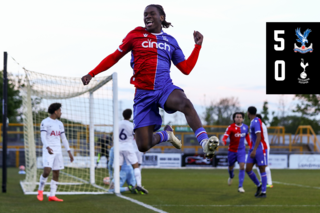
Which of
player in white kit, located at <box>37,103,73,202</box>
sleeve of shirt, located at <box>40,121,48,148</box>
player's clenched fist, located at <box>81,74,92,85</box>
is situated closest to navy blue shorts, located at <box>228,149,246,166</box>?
player in white kit, located at <box>37,103,73,202</box>

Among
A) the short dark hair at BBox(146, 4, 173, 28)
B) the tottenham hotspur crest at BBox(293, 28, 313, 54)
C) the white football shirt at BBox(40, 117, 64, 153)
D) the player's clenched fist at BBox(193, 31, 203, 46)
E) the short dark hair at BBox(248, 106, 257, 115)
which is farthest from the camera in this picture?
the tottenham hotspur crest at BBox(293, 28, 313, 54)

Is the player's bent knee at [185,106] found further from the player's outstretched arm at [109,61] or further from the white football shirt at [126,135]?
the white football shirt at [126,135]

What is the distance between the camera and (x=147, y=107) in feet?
17.2

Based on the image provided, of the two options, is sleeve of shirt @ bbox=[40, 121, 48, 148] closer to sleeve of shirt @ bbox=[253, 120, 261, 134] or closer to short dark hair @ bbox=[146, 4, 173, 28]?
sleeve of shirt @ bbox=[253, 120, 261, 134]

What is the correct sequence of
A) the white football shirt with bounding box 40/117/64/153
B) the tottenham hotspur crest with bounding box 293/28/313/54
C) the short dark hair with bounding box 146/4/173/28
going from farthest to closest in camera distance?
the tottenham hotspur crest with bounding box 293/28/313/54, the white football shirt with bounding box 40/117/64/153, the short dark hair with bounding box 146/4/173/28

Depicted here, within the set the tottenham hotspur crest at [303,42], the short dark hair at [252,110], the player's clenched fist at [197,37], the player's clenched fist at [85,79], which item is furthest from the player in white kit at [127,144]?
the tottenham hotspur crest at [303,42]

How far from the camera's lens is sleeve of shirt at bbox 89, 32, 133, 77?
5262mm

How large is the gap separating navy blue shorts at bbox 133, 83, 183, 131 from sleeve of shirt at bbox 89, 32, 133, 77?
1.58ft

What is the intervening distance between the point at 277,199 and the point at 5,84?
764 cm

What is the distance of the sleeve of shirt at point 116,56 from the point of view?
207 inches

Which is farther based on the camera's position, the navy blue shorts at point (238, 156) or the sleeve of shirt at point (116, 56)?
the navy blue shorts at point (238, 156)

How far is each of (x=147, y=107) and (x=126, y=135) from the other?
6.87 m

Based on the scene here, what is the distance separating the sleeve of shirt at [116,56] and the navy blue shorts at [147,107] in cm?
48

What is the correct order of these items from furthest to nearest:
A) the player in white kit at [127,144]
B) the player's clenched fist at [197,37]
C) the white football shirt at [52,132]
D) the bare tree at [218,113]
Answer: the bare tree at [218,113] → the player in white kit at [127,144] → the white football shirt at [52,132] → the player's clenched fist at [197,37]
